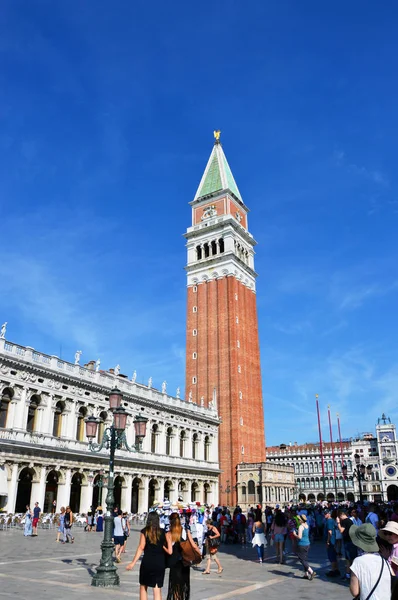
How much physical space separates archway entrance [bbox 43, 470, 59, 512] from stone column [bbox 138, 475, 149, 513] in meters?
10.1

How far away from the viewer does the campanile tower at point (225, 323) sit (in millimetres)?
61250

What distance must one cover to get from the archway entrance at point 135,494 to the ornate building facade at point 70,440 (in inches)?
3.4

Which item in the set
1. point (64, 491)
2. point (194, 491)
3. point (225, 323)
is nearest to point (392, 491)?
point (225, 323)

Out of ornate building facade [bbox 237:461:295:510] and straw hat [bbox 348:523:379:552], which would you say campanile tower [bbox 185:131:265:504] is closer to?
ornate building facade [bbox 237:461:295:510]

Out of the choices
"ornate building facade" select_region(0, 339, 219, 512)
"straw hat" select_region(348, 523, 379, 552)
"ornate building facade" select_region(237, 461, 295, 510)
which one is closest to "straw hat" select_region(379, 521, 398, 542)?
"straw hat" select_region(348, 523, 379, 552)

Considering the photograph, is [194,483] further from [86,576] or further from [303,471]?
[303,471]

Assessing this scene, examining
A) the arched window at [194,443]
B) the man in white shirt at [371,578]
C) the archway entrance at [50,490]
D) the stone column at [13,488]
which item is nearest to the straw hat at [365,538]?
the man in white shirt at [371,578]

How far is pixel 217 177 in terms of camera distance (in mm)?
75438

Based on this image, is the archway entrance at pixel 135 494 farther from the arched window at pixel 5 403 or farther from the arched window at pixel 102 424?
the arched window at pixel 5 403

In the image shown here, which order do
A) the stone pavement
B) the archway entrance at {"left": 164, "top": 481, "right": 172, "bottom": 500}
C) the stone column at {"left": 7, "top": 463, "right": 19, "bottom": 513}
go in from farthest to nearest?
1. the archway entrance at {"left": 164, "top": 481, "right": 172, "bottom": 500}
2. the stone column at {"left": 7, "top": 463, "right": 19, "bottom": 513}
3. the stone pavement

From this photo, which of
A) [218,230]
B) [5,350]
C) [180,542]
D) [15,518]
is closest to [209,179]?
[218,230]

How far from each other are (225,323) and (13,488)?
36.2m

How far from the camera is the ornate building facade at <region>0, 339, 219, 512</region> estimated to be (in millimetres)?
34781

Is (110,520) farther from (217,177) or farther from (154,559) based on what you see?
(217,177)
